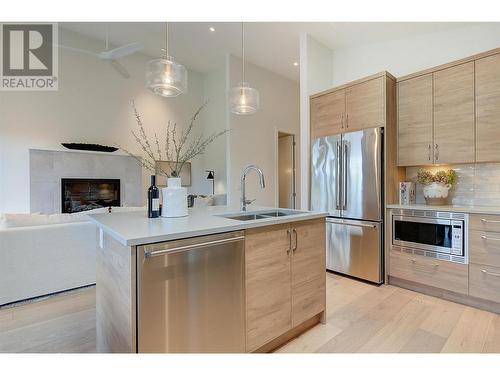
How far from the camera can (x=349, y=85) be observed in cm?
323

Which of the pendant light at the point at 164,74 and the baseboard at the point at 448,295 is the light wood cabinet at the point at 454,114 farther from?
the pendant light at the point at 164,74

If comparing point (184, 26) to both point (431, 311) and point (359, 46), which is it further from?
point (431, 311)

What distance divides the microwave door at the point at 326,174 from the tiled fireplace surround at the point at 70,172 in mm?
3676

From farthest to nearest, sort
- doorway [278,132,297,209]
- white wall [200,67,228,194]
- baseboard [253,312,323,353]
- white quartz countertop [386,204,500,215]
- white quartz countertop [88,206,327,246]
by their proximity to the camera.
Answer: doorway [278,132,297,209], white wall [200,67,228,194], white quartz countertop [386,204,500,215], baseboard [253,312,323,353], white quartz countertop [88,206,327,246]


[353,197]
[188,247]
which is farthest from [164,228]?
[353,197]

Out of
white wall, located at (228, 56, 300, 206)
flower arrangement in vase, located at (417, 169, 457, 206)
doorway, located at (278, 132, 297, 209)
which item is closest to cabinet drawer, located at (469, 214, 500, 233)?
flower arrangement in vase, located at (417, 169, 457, 206)

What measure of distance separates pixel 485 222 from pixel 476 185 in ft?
2.57

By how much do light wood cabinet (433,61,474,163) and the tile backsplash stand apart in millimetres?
378

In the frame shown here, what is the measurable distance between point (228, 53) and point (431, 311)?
16.1ft

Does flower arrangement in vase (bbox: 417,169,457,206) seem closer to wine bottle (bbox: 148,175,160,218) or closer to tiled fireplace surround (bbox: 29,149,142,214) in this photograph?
wine bottle (bbox: 148,175,160,218)

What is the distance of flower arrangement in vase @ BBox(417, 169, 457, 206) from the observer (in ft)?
9.44

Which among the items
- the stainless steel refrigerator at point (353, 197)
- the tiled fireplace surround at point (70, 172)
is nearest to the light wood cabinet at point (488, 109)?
the stainless steel refrigerator at point (353, 197)
